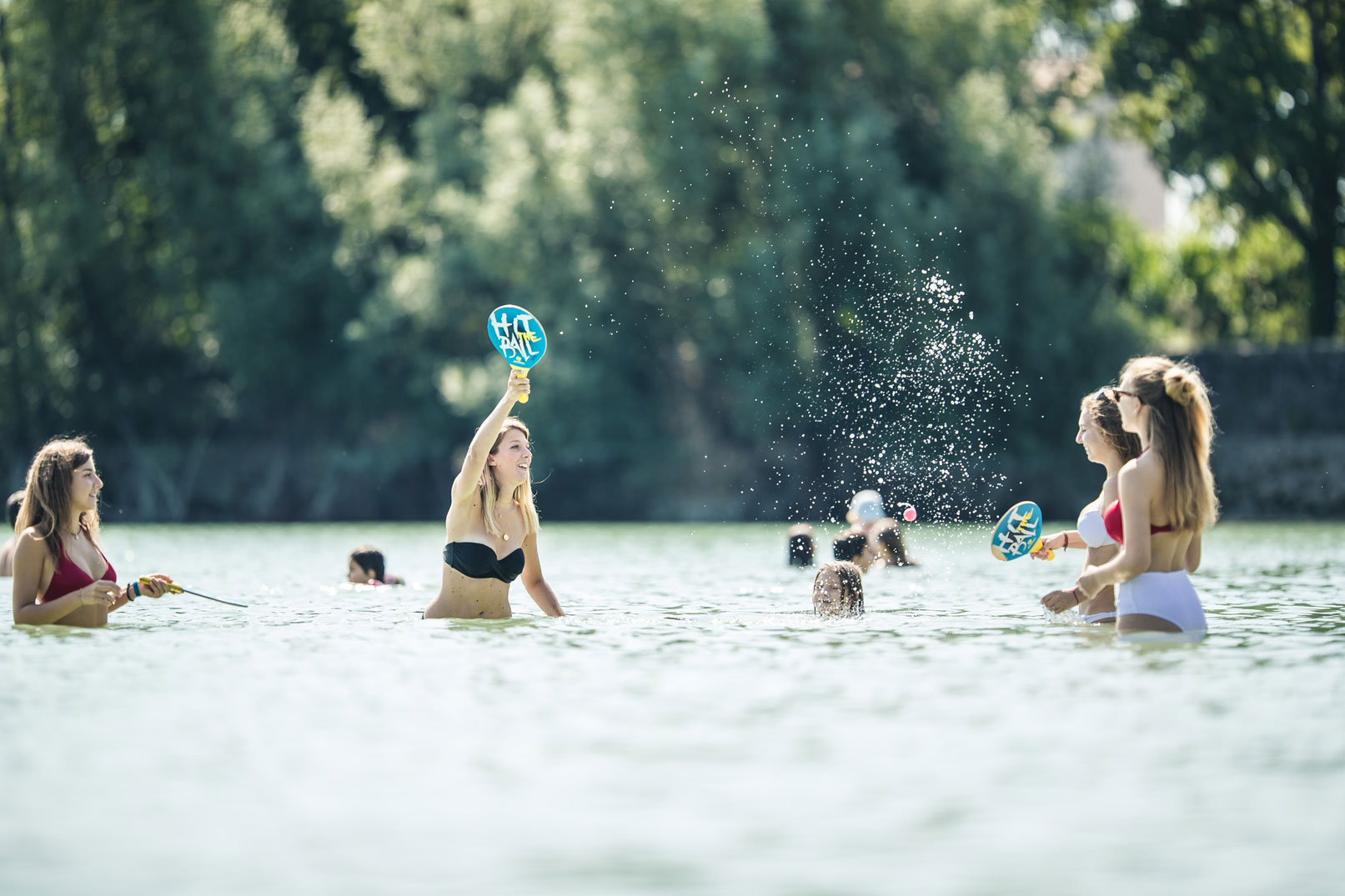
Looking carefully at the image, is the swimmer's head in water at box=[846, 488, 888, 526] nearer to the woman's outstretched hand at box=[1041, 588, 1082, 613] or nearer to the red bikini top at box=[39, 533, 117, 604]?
the woman's outstretched hand at box=[1041, 588, 1082, 613]

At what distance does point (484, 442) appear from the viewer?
11.8m

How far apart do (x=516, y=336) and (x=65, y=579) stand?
11.3 ft

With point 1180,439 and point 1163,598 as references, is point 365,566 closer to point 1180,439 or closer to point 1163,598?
point 1163,598

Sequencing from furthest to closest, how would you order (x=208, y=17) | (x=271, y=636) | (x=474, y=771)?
(x=208, y=17) < (x=271, y=636) < (x=474, y=771)

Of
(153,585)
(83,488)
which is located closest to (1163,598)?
(153,585)

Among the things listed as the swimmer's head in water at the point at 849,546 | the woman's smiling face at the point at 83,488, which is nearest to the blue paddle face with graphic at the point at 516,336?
the woman's smiling face at the point at 83,488

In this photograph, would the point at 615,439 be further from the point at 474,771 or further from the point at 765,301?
the point at 474,771

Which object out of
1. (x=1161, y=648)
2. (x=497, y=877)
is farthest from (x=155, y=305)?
(x=497, y=877)

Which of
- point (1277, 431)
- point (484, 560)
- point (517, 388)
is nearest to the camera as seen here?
point (517, 388)

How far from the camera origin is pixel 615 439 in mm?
40906

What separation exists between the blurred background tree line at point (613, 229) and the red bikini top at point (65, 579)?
85.2 ft

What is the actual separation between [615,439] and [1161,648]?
30.2 m

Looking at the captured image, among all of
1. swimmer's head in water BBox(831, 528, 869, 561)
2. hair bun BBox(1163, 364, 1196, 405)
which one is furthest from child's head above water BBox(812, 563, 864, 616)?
swimmer's head in water BBox(831, 528, 869, 561)

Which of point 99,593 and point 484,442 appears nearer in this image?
point 484,442
